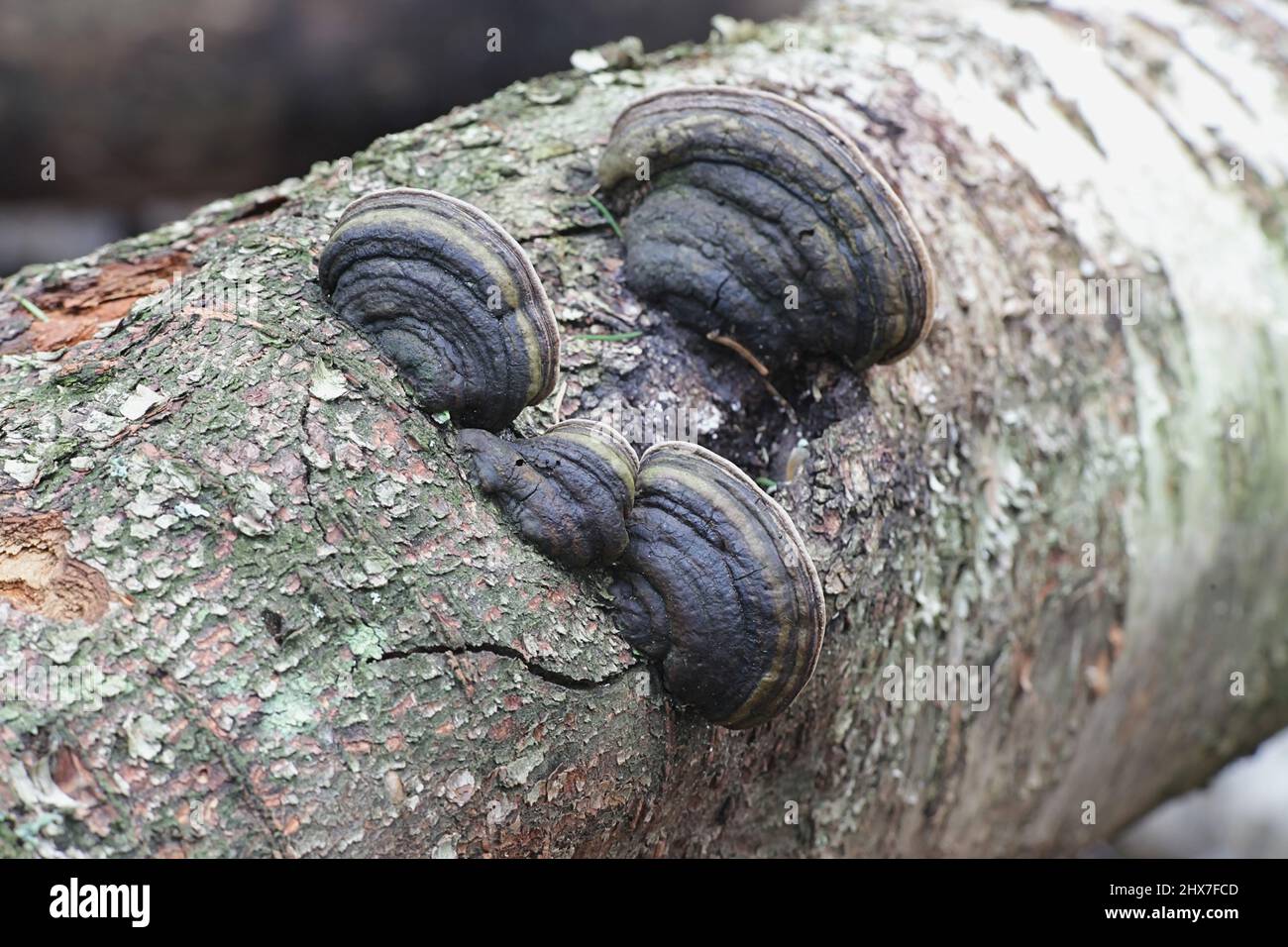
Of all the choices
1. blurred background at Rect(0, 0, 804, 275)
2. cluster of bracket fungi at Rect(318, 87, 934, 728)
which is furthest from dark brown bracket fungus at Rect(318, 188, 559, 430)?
blurred background at Rect(0, 0, 804, 275)

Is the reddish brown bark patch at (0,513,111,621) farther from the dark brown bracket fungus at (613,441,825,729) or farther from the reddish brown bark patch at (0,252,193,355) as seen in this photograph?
the dark brown bracket fungus at (613,441,825,729)

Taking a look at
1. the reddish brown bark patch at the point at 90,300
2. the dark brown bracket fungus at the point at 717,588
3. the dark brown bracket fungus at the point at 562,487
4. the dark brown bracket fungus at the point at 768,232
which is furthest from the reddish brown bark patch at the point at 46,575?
the dark brown bracket fungus at the point at 768,232

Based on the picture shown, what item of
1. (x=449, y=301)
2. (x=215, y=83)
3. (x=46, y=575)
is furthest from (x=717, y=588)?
(x=215, y=83)

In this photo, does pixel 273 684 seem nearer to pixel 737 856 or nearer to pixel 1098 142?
pixel 737 856

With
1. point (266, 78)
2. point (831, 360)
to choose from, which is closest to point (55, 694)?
point (831, 360)

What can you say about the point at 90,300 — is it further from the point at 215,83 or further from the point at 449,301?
the point at 215,83

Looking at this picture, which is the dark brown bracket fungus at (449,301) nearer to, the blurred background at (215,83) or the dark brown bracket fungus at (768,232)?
the dark brown bracket fungus at (768,232)
